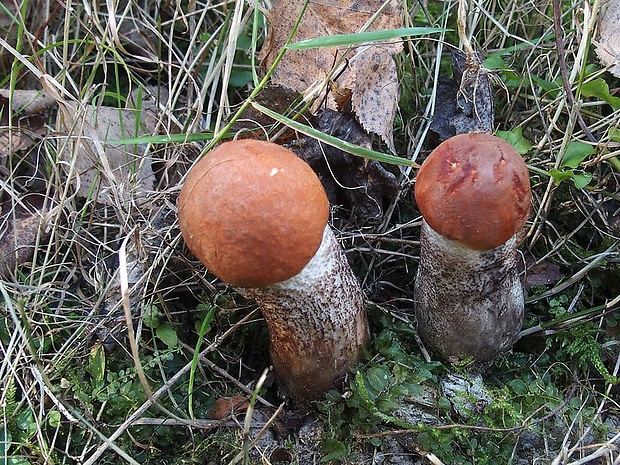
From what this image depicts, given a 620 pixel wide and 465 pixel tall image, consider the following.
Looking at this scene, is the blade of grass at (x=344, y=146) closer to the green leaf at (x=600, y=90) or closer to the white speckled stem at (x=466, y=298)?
the white speckled stem at (x=466, y=298)

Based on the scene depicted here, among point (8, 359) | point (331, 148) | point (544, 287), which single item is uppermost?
point (331, 148)

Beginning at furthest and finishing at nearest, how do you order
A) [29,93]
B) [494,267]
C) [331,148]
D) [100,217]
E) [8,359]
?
[29,93] < [100,217] < [331,148] < [8,359] < [494,267]

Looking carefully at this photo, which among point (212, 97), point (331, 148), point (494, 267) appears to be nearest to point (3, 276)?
point (212, 97)

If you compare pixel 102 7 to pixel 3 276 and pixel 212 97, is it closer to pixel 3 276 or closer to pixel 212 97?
pixel 212 97

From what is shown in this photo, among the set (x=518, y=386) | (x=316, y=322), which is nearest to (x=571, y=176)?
(x=518, y=386)

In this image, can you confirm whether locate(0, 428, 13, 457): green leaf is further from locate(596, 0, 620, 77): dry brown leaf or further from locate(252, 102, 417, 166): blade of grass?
locate(596, 0, 620, 77): dry brown leaf

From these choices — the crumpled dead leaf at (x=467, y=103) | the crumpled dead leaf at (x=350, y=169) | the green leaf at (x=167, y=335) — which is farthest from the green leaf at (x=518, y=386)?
the green leaf at (x=167, y=335)

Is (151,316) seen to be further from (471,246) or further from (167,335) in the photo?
(471,246)
